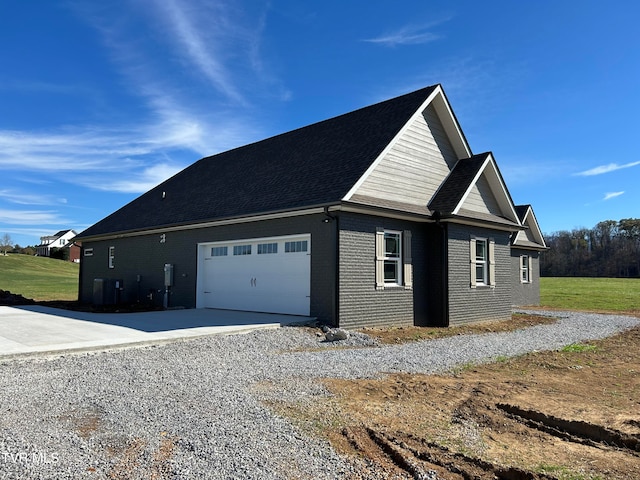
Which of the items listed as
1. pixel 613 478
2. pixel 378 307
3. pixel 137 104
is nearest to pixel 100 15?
pixel 137 104

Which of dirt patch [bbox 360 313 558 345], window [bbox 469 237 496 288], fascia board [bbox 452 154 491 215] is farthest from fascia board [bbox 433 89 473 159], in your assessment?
dirt patch [bbox 360 313 558 345]

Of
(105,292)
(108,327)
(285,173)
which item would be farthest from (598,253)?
(108,327)

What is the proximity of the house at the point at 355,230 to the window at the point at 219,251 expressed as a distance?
41 millimetres

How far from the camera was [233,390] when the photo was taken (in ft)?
19.7

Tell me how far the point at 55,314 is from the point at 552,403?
14.0 m

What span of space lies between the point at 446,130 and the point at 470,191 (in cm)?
210

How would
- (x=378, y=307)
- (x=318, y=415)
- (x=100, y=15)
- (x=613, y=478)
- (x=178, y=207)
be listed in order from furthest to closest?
(x=178, y=207) → (x=378, y=307) → (x=100, y=15) → (x=318, y=415) → (x=613, y=478)

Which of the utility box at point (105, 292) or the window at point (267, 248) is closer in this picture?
the window at point (267, 248)

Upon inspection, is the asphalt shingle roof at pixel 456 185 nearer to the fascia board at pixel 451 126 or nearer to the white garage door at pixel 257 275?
the fascia board at pixel 451 126

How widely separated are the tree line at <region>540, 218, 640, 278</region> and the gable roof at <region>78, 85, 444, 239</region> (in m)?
67.0

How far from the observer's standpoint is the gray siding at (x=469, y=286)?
14000 mm

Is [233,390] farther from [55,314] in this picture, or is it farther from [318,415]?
[55,314]

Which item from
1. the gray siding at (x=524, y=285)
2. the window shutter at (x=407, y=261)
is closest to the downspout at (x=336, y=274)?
the window shutter at (x=407, y=261)

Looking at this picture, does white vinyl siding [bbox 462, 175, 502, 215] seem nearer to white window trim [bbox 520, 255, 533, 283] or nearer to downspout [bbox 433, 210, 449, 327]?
downspout [bbox 433, 210, 449, 327]
